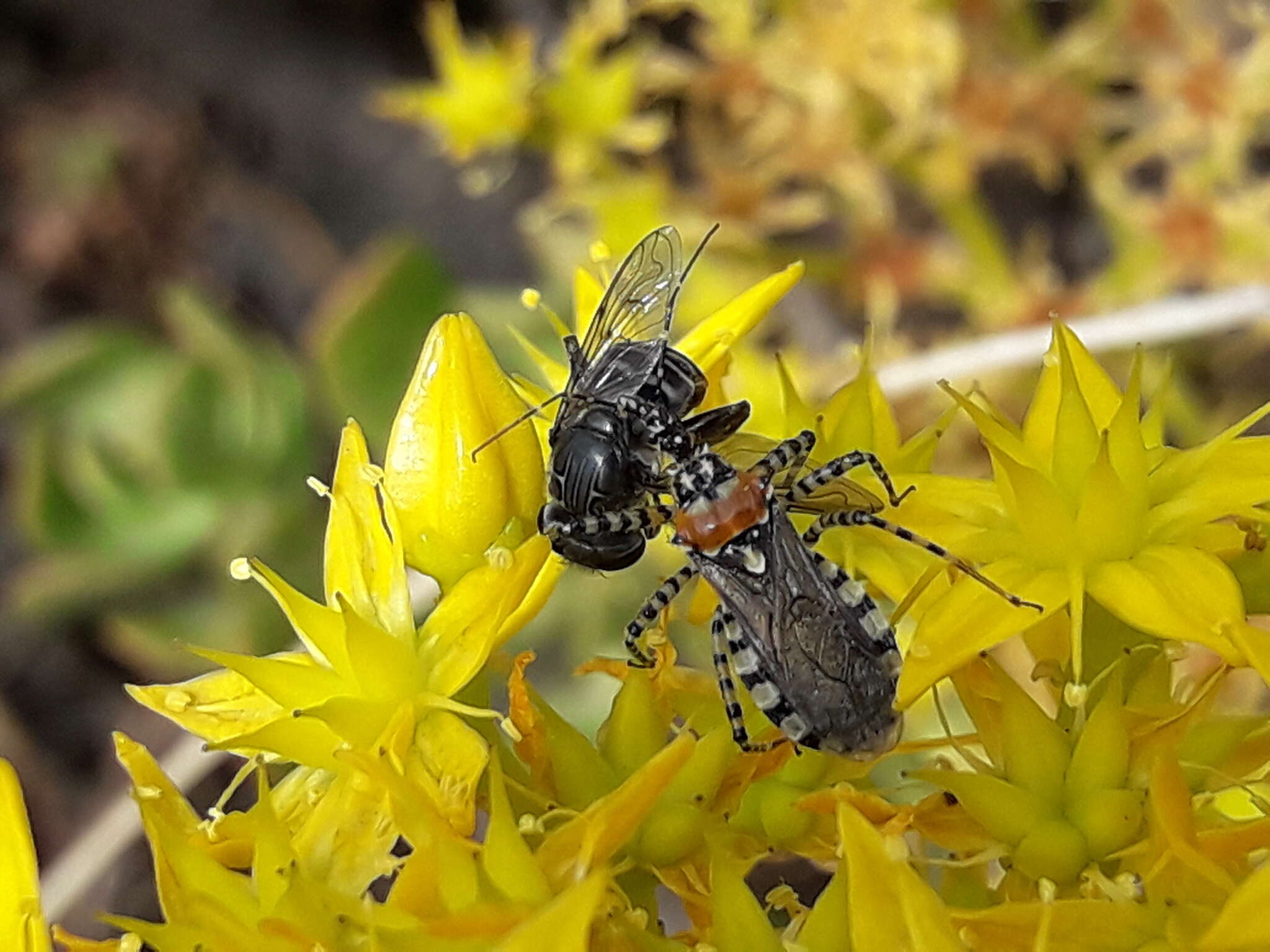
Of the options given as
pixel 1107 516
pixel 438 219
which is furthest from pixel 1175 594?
pixel 438 219

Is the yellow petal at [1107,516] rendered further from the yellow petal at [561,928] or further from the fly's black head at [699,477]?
the yellow petal at [561,928]

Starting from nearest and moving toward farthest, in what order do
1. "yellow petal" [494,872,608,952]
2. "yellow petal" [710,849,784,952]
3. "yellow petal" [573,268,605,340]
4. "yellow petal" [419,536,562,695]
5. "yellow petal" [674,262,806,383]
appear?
"yellow petal" [494,872,608,952], "yellow petal" [710,849,784,952], "yellow petal" [419,536,562,695], "yellow petal" [674,262,806,383], "yellow petal" [573,268,605,340]

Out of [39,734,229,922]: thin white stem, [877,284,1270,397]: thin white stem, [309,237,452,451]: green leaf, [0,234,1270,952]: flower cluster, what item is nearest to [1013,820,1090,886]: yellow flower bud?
[0,234,1270,952]: flower cluster

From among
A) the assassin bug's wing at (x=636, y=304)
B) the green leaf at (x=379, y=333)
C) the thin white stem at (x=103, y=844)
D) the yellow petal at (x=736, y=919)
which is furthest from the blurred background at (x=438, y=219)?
the yellow petal at (x=736, y=919)

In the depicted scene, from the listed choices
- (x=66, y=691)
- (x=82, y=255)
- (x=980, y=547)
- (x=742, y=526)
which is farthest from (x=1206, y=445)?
(x=82, y=255)

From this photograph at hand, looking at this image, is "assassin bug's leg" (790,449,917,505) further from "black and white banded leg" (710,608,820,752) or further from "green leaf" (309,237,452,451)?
"green leaf" (309,237,452,451)

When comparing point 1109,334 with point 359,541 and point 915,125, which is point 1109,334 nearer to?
point 915,125

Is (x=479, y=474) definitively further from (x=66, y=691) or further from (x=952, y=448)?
(x=66, y=691)
